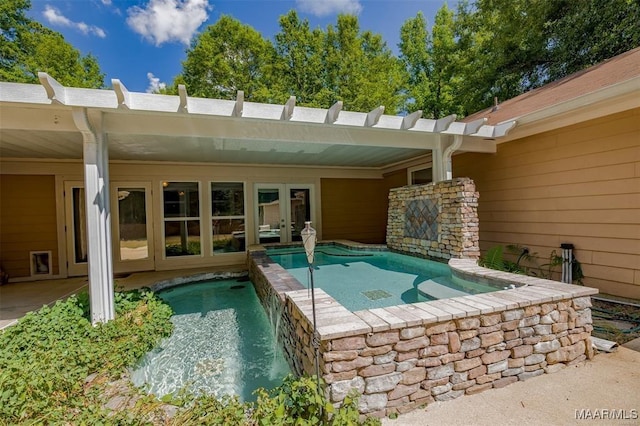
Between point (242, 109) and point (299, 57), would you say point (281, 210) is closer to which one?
point (242, 109)

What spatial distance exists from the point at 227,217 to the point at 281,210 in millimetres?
1594

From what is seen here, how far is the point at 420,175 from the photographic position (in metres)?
8.00

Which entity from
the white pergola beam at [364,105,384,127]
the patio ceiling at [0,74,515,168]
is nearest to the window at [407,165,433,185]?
the patio ceiling at [0,74,515,168]

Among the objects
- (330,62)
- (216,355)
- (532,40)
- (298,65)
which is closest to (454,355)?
(216,355)

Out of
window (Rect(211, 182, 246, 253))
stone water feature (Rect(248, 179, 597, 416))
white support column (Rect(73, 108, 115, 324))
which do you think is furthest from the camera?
window (Rect(211, 182, 246, 253))

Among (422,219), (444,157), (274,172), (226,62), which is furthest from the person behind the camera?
(226,62)

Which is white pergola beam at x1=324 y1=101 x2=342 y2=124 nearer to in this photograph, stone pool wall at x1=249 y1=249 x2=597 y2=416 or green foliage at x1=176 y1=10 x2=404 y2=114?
stone pool wall at x1=249 y1=249 x2=597 y2=416

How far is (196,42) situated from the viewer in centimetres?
1549

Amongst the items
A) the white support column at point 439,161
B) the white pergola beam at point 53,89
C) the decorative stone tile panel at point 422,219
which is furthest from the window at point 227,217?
the white support column at point 439,161

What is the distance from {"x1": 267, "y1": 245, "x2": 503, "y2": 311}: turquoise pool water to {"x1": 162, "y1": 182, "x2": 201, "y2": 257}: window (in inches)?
82.7

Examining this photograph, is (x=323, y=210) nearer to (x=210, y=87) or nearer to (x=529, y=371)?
(x=529, y=371)

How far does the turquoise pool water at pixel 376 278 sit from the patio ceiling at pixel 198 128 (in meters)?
2.40

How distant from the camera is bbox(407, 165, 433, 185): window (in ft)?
25.1

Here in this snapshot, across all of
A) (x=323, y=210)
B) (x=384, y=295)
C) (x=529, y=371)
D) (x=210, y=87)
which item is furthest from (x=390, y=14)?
(x=529, y=371)
